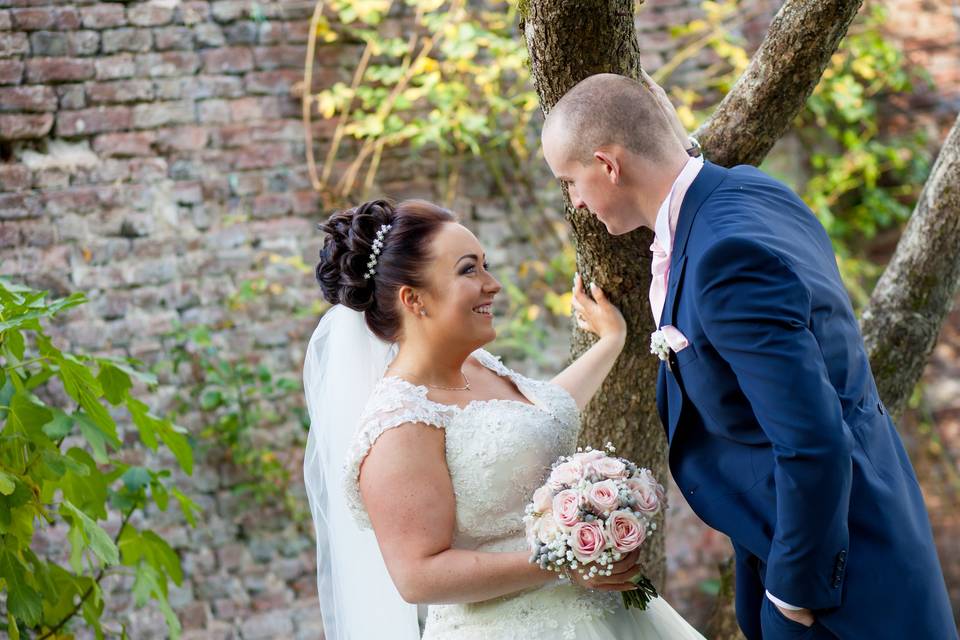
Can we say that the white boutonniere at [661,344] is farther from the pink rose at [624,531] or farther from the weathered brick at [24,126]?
the weathered brick at [24,126]

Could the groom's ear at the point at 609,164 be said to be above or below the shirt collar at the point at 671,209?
above

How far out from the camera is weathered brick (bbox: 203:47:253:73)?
467cm

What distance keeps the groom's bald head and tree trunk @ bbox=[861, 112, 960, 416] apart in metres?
1.19

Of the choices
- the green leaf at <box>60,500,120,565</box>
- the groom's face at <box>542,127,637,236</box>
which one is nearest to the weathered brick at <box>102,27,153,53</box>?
the green leaf at <box>60,500,120,565</box>

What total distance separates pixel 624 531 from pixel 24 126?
3.48 meters

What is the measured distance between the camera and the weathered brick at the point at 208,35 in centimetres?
464

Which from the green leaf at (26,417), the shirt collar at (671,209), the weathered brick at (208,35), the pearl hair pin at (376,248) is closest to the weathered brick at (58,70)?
the weathered brick at (208,35)

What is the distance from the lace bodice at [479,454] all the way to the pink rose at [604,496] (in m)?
0.31

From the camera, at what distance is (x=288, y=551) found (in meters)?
4.65

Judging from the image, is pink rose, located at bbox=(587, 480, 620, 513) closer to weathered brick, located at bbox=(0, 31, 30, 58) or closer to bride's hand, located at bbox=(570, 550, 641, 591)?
bride's hand, located at bbox=(570, 550, 641, 591)

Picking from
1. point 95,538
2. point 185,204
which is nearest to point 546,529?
point 95,538

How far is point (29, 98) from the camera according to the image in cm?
438

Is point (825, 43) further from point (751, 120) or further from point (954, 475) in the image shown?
point (954, 475)

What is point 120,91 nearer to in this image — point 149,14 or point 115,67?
point 115,67
